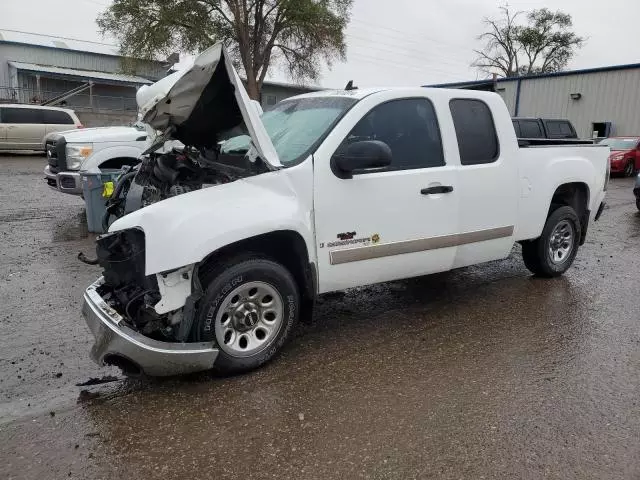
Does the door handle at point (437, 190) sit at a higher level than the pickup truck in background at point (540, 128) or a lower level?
lower

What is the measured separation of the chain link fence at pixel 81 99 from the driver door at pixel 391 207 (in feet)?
112

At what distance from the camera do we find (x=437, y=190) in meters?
4.51

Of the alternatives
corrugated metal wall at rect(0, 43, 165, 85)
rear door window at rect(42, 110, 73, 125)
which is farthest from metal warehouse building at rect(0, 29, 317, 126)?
rear door window at rect(42, 110, 73, 125)

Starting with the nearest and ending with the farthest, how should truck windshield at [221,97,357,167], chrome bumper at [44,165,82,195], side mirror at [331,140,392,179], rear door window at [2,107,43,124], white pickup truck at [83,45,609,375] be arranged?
1. white pickup truck at [83,45,609,375]
2. side mirror at [331,140,392,179]
3. truck windshield at [221,97,357,167]
4. chrome bumper at [44,165,82,195]
5. rear door window at [2,107,43,124]

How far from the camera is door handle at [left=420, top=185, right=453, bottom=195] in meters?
4.43

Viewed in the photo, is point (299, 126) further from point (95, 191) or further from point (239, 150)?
point (95, 191)

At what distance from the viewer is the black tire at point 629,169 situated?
1980 centimetres

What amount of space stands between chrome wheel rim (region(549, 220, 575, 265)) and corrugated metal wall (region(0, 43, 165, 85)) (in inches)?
1462

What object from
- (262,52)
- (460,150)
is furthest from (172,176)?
(262,52)

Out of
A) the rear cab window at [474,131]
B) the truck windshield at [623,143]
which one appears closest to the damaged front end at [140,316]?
the rear cab window at [474,131]

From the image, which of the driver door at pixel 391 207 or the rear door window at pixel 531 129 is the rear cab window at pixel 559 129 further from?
the driver door at pixel 391 207

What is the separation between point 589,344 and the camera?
4.46m

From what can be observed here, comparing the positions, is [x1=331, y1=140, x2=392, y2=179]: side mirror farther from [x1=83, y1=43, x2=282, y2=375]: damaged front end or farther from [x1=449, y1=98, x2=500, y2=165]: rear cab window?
[x1=449, y1=98, x2=500, y2=165]: rear cab window

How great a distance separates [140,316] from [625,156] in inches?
805
